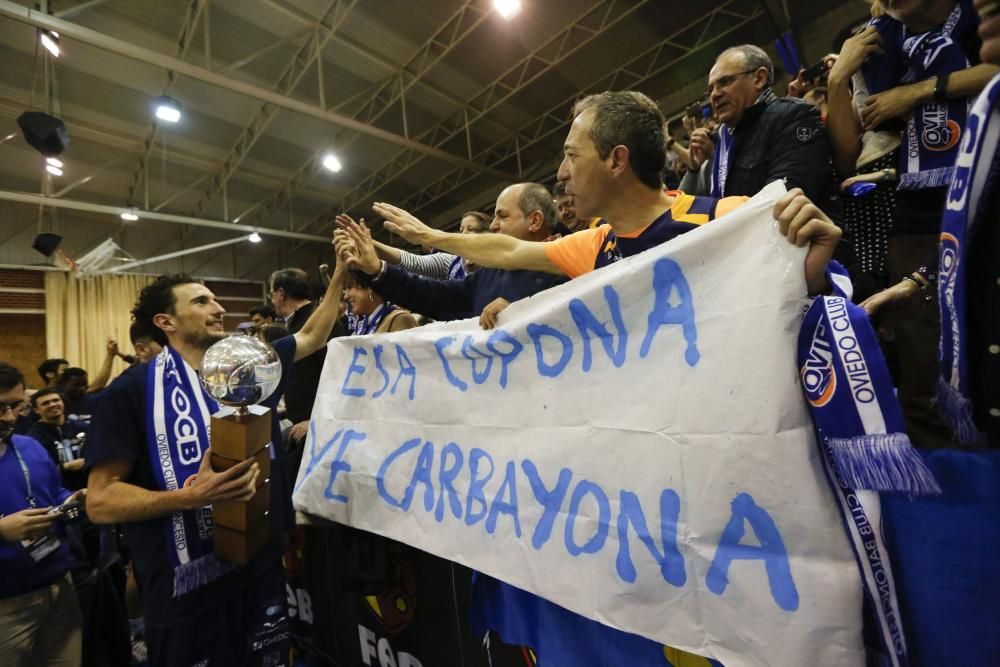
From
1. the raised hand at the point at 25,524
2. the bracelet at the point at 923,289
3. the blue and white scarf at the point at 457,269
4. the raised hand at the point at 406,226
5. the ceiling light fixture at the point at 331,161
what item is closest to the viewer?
the bracelet at the point at 923,289

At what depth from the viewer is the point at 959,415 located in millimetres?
698

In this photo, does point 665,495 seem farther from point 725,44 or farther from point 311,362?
point 725,44

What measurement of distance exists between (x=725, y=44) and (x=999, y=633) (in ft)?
25.7

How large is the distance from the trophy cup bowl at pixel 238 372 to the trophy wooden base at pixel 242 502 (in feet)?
0.19

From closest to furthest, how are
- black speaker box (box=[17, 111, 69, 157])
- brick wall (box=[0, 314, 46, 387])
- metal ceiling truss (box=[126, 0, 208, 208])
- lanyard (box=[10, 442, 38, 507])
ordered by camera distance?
lanyard (box=[10, 442, 38, 507]) < black speaker box (box=[17, 111, 69, 157]) < metal ceiling truss (box=[126, 0, 208, 208]) < brick wall (box=[0, 314, 46, 387])

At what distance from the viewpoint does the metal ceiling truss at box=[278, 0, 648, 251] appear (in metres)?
6.21

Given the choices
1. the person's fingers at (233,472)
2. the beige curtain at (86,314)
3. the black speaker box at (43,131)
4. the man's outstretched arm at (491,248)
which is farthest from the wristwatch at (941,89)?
the beige curtain at (86,314)

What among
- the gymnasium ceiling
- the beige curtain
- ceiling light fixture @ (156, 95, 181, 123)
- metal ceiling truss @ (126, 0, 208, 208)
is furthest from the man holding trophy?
the beige curtain

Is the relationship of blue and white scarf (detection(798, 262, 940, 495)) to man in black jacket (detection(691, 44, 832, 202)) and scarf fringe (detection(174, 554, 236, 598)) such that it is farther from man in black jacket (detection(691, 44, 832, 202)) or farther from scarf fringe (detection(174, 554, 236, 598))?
scarf fringe (detection(174, 554, 236, 598))

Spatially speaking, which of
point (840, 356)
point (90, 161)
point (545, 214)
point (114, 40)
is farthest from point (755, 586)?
→ point (90, 161)

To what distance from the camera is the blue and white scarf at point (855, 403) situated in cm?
67

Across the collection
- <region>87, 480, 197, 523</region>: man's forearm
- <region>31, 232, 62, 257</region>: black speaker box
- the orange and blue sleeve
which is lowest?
<region>87, 480, 197, 523</region>: man's forearm

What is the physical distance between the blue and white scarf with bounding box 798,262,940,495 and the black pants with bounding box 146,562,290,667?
1.85 metres

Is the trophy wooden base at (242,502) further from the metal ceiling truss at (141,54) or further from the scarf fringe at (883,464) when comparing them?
the metal ceiling truss at (141,54)
